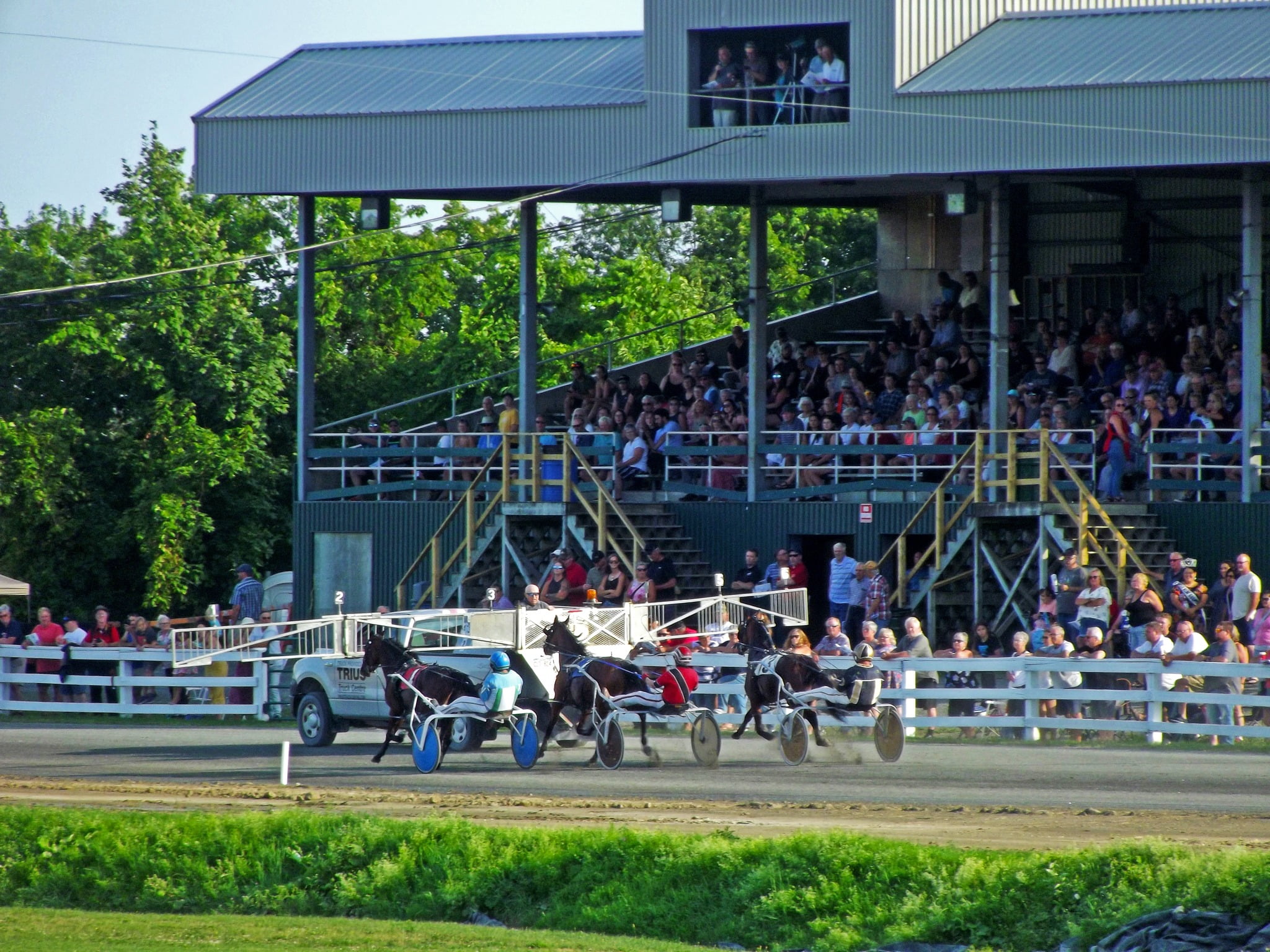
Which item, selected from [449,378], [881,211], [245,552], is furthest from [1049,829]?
[449,378]

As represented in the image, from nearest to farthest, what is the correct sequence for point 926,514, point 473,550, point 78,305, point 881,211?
point 926,514
point 473,550
point 881,211
point 78,305

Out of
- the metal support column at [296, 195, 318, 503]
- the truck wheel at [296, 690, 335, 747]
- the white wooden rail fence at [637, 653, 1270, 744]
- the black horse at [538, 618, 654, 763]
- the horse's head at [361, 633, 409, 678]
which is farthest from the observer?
the metal support column at [296, 195, 318, 503]

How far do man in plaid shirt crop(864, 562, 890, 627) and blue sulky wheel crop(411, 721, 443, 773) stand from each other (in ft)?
25.4

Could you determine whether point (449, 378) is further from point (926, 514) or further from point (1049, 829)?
point (1049, 829)

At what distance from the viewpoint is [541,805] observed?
1830 centimetres

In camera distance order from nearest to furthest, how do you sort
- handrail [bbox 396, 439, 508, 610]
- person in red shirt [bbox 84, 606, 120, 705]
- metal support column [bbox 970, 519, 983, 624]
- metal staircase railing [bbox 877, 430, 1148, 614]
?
metal staircase railing [bbox 877, 430, 1148, 614], metal support column [bbox 970, 519, 983, 624], person in red shirt [bbox 84, 606, 120, 705], handrail [bbox 396, 439, 508, 610]

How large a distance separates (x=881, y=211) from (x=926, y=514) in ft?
40.2

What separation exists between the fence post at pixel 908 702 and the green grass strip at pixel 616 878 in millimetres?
9557

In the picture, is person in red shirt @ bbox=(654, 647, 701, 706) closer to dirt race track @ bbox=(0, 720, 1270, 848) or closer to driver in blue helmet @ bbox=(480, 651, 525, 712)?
dirt race track @ bbox=(0, 720, 1270, 848)

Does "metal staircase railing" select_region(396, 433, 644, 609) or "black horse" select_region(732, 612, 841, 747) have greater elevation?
"metal staircase railing" select_region(396, 433, 644, 609)

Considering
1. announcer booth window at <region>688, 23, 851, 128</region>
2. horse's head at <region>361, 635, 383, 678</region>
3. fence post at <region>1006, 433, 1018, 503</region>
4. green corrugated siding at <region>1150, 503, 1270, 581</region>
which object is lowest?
horse's head at <region>361, 635, 383, 678</region>

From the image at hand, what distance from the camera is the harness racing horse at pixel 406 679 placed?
21175 millimetres

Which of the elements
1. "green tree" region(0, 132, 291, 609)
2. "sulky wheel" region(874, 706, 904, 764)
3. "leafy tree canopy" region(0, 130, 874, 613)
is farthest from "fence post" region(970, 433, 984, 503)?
"green tree" region(0, 132, 291, 609)

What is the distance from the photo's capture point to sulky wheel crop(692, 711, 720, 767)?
21078mm
